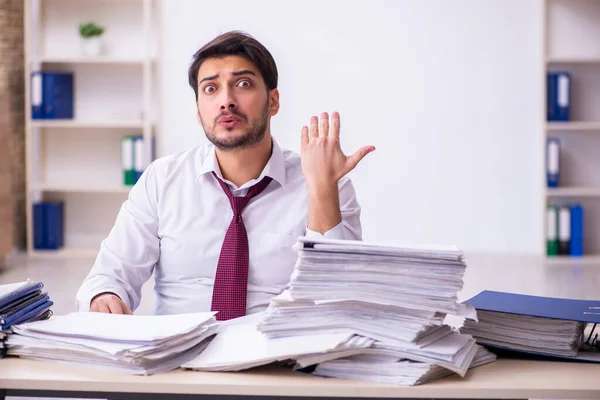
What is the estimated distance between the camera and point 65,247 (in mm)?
6258

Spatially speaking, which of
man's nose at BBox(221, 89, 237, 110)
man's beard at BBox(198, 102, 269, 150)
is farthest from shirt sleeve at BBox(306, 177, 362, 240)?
man's nose at BBox(221, 89, 237, 110)

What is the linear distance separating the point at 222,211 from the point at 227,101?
28 centimetres

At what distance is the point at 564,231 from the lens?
19.2 feet

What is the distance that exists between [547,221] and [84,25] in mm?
3346

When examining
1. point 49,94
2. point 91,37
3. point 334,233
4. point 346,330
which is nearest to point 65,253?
point 49,94

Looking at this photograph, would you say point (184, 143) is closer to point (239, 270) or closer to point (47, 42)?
point (47, 42)

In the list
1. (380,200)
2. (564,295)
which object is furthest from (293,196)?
(380,200)

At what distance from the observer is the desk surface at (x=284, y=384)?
1.27 m

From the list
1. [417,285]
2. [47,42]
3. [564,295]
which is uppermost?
[47,42]

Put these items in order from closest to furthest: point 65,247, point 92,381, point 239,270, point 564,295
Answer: point 92,381 → point 239,270 → point 564,295 → point 65,247

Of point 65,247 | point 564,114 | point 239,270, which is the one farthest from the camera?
point 65,247

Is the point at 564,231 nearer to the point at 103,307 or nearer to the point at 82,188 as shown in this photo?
the point at 82,188

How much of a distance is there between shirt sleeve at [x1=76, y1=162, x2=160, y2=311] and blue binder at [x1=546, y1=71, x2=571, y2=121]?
4.18 meters

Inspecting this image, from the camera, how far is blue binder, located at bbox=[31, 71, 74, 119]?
5871 mm
